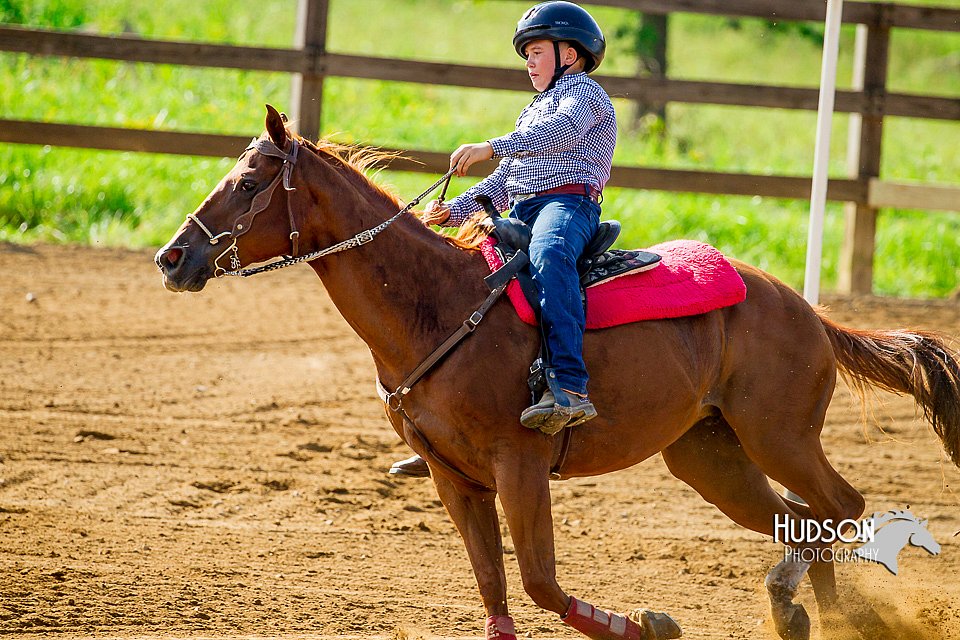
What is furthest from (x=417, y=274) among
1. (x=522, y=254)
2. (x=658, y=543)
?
(x=658, y=543)

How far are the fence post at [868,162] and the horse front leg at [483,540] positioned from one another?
7338 mm

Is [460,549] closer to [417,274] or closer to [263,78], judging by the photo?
[417,274]

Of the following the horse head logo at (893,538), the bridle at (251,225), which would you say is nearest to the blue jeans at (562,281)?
the bridle at (251,225)

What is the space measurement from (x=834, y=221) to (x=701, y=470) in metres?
9.21

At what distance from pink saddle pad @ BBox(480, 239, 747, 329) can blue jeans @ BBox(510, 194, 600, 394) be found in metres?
0.14

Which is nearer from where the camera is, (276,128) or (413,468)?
(276,128)

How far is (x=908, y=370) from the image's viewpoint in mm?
5000

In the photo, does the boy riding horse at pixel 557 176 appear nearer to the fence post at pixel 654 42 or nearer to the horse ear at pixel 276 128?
the horse ear at pixel 276 128

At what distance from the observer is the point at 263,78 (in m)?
15.6

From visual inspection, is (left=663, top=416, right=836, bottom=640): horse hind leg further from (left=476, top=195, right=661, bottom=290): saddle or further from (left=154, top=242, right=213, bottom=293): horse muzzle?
(left=154, top=242, right=213, bottom=293): horse muzzle

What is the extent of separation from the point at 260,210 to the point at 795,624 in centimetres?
297

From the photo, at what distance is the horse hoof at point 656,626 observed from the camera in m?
4.13

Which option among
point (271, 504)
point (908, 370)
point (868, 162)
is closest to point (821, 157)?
point (908, 370)

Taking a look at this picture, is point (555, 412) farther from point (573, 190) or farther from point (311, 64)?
point (311, 64)
